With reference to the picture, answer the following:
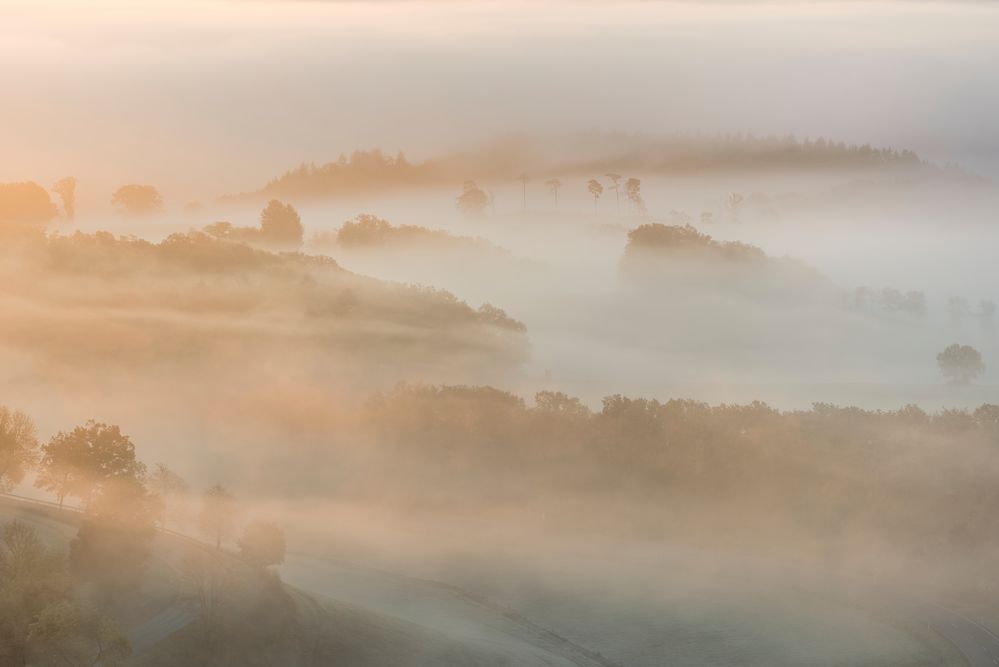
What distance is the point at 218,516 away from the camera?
520 ft

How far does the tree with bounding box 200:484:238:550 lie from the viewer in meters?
157

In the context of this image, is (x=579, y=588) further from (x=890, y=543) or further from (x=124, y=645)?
(x=124, y=645)

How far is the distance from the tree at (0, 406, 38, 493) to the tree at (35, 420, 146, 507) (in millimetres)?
2107

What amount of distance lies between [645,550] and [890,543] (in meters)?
34.6

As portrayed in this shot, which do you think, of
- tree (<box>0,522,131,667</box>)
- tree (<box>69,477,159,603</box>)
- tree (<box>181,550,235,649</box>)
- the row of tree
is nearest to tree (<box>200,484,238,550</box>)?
the row of tree

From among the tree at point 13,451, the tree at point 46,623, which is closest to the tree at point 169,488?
the tree at point 13,451

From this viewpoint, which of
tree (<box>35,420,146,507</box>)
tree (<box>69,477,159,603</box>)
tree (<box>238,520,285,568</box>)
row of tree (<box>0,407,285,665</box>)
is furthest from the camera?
tree (<box>35,420,146,507</box>)

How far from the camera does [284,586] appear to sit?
452 feet

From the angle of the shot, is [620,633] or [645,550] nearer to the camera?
[620,633]

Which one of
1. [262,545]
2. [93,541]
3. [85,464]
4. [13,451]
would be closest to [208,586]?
[93,541]

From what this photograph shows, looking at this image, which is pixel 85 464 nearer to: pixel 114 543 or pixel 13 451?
pixel 13 451

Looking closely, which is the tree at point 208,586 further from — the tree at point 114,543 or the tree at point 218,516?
the tree at point 218,516

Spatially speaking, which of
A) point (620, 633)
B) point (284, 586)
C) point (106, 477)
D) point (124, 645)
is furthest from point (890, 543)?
point (124, 645)

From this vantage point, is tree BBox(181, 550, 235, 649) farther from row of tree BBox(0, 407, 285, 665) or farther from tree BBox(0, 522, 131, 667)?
tree BBox(0, 522, 131, 667)
